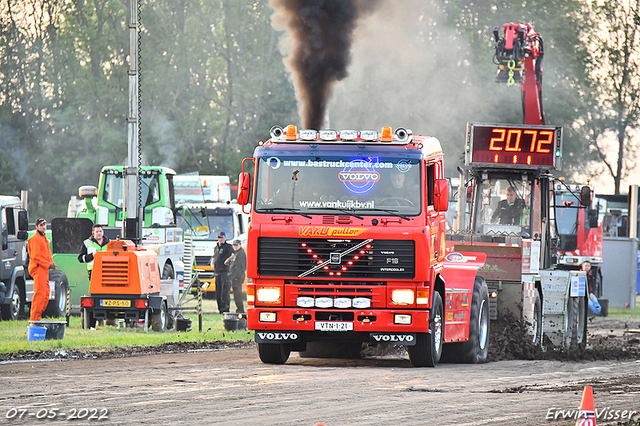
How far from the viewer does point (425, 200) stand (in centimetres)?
1466

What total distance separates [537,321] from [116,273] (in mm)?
7411

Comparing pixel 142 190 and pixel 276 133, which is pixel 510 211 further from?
pixel 142 190

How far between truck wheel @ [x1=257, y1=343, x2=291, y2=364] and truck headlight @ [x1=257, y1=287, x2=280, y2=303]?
1078 millimetres

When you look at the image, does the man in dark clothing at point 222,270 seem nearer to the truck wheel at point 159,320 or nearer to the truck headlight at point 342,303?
the truck wheel at point 159,320

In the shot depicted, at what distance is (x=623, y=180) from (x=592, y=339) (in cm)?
3839

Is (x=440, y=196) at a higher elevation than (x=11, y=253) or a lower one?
higher

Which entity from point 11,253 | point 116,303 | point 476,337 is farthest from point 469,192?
point 11,253

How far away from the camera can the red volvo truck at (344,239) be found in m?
14.6

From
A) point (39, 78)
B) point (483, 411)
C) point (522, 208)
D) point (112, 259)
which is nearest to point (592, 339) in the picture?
point (522, 208)

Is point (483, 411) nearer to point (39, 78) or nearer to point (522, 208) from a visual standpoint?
point (522, 208)

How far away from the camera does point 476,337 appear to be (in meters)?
16.8

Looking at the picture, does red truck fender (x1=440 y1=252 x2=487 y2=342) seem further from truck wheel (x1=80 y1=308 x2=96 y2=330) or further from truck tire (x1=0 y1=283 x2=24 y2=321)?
truck tire (x1=0 y1=283 x2=24 y2=321)

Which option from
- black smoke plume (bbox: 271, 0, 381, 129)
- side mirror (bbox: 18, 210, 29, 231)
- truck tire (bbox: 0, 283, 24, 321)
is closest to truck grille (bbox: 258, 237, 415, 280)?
black smoke plume (bbox: 271, 0, 381, 129)

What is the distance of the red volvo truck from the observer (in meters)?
14.6
